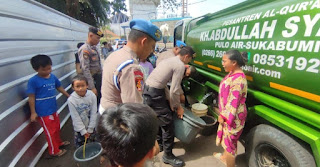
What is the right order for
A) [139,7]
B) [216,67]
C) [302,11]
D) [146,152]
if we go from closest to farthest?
[146,152], [302,11], [216,67], [139,7]

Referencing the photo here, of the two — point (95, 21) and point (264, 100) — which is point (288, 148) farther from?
point (95, 21)

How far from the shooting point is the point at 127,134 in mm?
780

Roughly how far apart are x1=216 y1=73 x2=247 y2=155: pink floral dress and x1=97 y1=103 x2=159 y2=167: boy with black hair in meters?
1.38

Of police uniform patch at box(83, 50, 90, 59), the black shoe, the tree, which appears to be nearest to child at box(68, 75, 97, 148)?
police uniform patch at box(83, 50, 90, 59)

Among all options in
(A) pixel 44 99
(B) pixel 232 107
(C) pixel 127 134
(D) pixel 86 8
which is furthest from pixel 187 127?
(D) pixel 86 8

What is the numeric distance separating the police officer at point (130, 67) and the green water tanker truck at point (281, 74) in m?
1.21

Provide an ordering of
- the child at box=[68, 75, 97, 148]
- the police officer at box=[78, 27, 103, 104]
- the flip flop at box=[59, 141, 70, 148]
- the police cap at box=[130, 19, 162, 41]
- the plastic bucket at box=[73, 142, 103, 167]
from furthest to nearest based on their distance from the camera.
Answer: the police officer at box=[78, 27, 103, 104] < the flip flop at box=[59, 141, 70, 148] < the child at box=[68, 75, 97, 148] < the plastic bucket at box=[73, 142, 103, 167] < the police cap at box=[130, 19, 162, 41]

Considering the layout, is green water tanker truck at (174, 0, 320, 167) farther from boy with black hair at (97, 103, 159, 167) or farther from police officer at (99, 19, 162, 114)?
boy with black hair at (97, 103, 159, 167)

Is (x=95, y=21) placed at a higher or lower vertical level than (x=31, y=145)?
higher

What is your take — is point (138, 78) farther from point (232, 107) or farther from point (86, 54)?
point (86, 54)

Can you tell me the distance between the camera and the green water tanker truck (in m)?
1.43

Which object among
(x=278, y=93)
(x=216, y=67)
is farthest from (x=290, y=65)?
(x=216, y=67)

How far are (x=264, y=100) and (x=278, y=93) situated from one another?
159mm

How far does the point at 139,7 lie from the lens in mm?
38375
